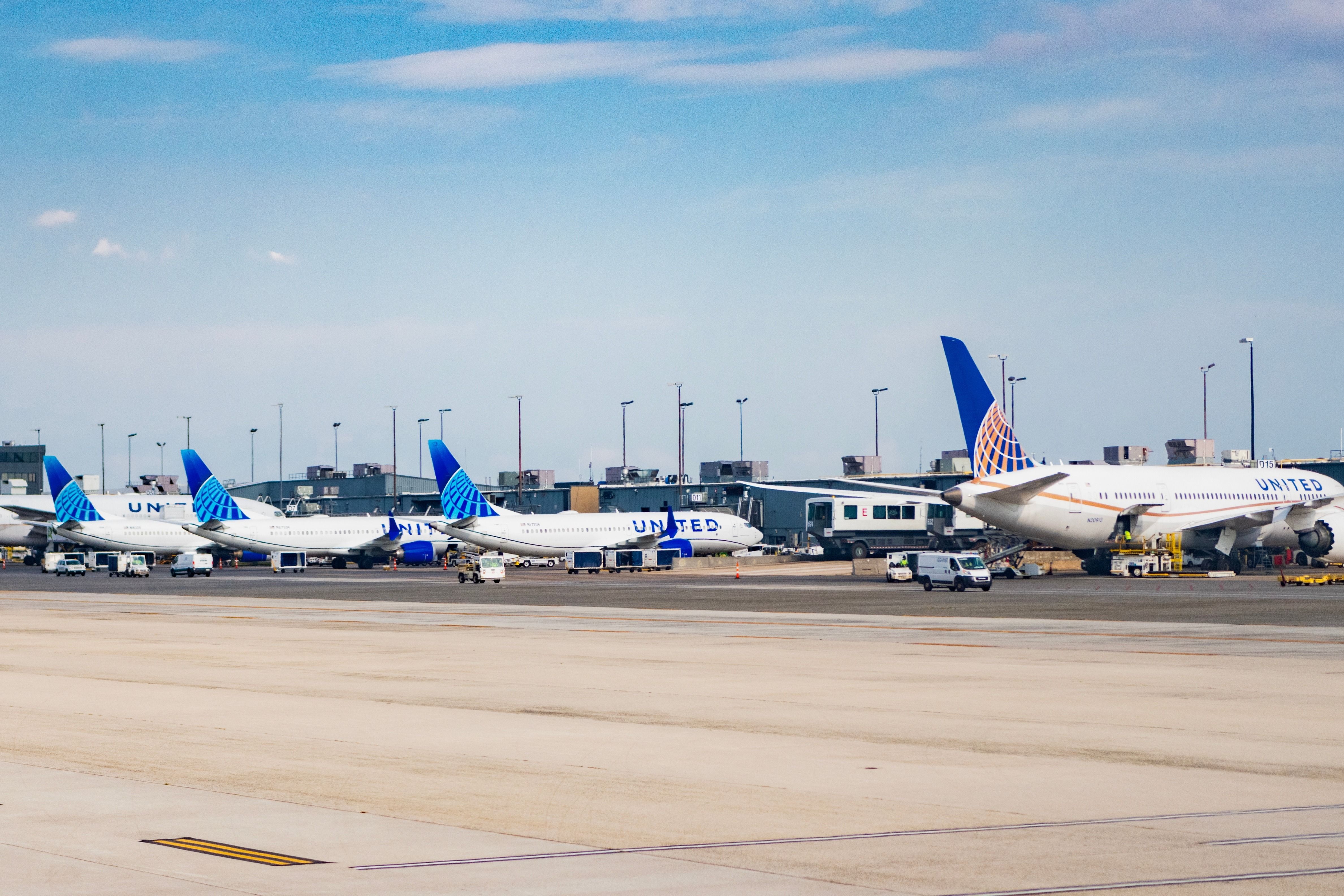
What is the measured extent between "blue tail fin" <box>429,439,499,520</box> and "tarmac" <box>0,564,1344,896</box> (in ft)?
194

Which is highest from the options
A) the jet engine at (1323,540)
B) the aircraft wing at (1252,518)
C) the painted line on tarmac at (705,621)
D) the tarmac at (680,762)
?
the aircraft wing at (1252,518)

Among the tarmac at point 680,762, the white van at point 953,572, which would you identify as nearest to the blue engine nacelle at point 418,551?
the white van at point 953,572

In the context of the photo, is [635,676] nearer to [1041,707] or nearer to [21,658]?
[1041,707]

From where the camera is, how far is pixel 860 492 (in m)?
126

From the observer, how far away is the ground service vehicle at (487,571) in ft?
261

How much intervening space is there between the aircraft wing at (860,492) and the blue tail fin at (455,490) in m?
26.8

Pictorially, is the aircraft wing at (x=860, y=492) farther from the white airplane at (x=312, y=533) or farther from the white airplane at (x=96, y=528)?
the white airplane at (x=96, y=528)

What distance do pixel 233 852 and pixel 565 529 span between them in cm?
8961

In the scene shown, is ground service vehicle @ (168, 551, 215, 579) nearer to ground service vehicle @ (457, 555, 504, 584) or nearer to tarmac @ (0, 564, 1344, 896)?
ground service vehicle @ (457, 555, 504, 584)

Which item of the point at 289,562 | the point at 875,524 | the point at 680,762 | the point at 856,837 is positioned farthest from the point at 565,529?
the point at 856,837

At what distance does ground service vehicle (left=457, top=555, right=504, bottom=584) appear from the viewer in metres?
79.4

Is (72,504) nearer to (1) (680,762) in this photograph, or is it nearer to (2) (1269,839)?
(1) (680,762)

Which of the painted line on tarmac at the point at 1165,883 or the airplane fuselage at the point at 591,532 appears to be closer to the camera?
the painted line on tarmac at the point at 1165,883

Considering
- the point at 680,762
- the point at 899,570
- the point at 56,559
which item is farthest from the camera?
the point at 56,559
